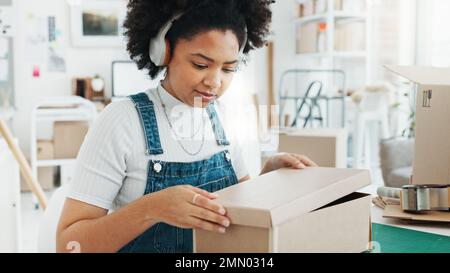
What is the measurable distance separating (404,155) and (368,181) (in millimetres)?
2782

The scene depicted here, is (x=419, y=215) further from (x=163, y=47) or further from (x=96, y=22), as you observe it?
(x=96, y=22)

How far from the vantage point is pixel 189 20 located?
109cm

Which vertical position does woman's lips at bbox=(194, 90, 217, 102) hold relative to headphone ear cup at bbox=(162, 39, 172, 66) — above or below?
below

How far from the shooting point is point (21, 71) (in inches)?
201

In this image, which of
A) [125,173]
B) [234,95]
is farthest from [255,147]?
[125,173]

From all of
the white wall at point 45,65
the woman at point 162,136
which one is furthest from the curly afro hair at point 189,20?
the white wall at point 45,65

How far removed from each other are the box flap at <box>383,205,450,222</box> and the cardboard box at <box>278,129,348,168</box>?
56cm

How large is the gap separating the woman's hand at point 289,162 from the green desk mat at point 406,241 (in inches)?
7.6

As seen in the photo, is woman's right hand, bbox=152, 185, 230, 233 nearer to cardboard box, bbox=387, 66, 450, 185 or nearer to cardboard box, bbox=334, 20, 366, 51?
cardboard box, bbox=387, 66, 450, 185

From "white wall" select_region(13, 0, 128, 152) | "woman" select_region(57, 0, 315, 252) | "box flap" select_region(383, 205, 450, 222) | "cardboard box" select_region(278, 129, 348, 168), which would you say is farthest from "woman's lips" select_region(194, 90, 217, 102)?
"white wall" select_region(13, 0, 128, 152)

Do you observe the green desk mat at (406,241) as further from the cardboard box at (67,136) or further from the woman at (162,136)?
the cardboard box at (67,136)

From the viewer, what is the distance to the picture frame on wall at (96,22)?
5309 mm

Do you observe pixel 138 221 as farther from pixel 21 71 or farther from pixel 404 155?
pixel 21 71

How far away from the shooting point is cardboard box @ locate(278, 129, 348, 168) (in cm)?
180
